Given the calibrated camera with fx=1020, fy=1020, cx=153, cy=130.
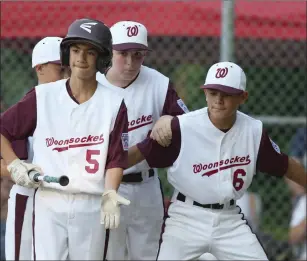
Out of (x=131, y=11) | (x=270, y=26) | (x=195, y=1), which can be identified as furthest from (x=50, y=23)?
(x=270, y=26)

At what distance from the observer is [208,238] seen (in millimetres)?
6004

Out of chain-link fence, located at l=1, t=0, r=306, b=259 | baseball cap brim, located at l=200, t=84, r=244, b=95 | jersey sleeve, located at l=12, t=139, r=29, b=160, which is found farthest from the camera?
chain-link fence, located at l=1, t=0, r=306, b=259

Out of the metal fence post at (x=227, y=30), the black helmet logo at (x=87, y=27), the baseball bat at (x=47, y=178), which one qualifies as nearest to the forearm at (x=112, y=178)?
the baseball bat at (x=47, y=178)

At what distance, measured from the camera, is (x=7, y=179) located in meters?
7.50

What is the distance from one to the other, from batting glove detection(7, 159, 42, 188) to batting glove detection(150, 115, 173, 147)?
32.0 inches

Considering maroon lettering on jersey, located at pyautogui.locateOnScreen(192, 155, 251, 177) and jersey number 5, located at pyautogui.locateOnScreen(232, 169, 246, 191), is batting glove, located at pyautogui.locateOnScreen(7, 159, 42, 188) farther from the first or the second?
jersey number 5, located at pyautogui.locateOnScreen(232, 169, 246, 191)

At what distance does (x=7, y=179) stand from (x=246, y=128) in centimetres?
216

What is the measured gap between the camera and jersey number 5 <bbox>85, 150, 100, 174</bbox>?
5.56 metres

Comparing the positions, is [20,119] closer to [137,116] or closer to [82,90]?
[82,90]

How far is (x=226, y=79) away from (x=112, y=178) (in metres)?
1.00

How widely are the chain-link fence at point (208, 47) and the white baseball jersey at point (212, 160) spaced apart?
6.00 feet

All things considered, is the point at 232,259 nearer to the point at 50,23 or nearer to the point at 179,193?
the point at 179,193

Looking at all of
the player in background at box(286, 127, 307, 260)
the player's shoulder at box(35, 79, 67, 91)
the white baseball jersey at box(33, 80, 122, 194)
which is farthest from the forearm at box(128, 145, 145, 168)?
the player in background at box(286, 127, 307, 260)

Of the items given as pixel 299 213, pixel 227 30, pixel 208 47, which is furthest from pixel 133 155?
pixel 299 213
